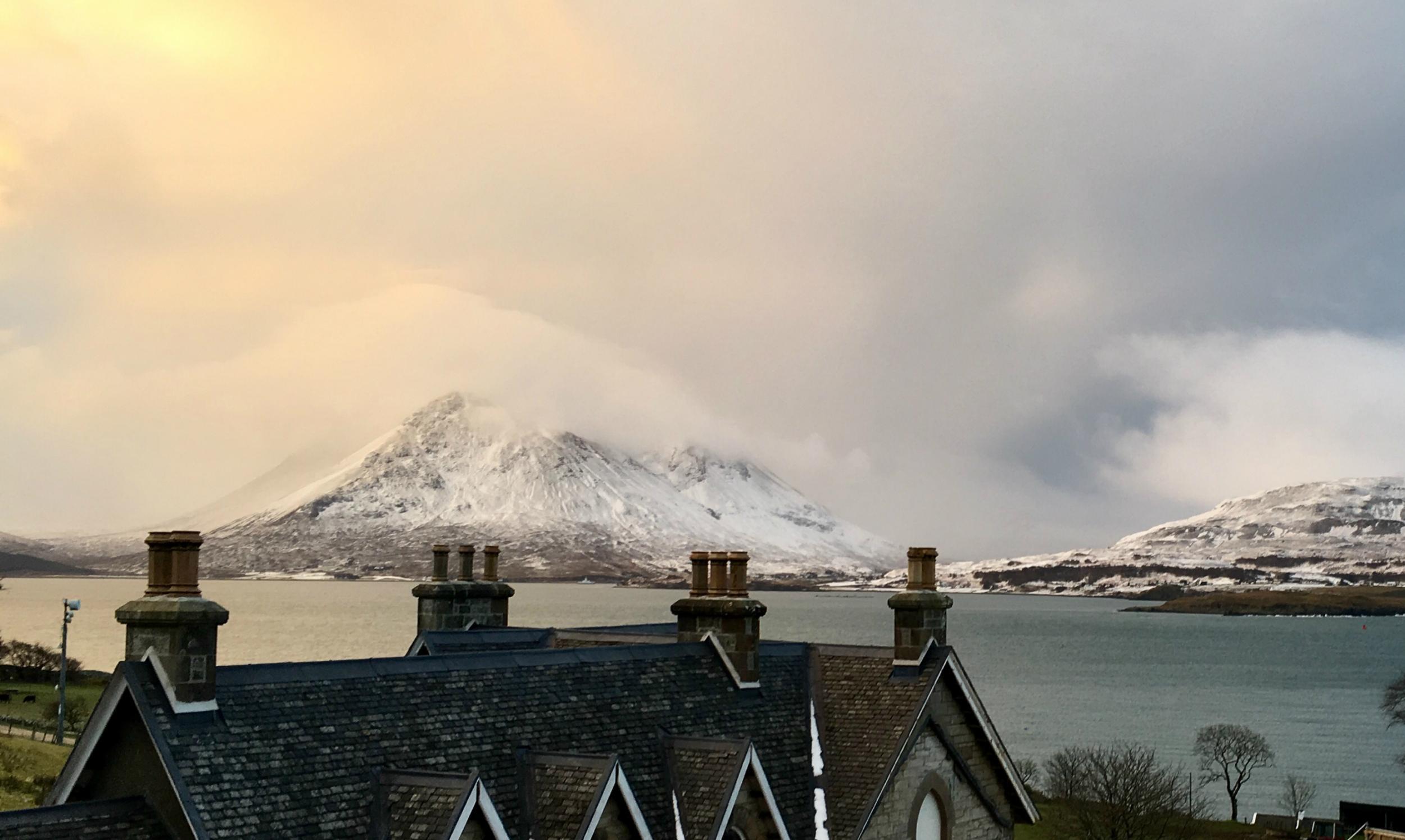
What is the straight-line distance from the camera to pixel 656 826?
73.6ft

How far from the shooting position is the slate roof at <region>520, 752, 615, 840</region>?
20.5 meters

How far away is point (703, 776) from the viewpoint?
23.5 m

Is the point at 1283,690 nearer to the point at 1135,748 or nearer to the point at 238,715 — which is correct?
the point at 1135,748

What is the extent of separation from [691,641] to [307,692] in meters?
10.3

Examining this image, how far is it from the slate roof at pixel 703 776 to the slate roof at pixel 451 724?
297 millimetres

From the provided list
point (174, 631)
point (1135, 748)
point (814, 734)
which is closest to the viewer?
point (174, 631)

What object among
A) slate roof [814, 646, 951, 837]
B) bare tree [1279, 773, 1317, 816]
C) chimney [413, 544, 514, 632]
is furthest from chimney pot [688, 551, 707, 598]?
bare tree [1279, 773, 1317, 816]

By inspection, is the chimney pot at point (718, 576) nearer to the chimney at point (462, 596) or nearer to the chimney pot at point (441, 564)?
the chimney at point (462, 596)

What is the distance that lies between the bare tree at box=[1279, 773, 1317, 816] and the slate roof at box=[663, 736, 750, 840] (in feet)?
243

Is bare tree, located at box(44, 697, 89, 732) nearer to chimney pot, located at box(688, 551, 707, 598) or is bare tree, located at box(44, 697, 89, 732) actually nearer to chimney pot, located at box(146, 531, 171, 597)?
chimney pot, located at box(688, 551, 707, 598)

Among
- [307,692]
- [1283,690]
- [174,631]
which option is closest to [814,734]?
[307,692]

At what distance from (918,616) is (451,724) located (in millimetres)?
10286

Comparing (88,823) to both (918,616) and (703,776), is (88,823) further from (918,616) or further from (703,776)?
(918,616)

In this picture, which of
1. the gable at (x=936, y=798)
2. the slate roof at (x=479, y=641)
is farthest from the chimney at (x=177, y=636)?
the slate roof at (x=479, y=641)
